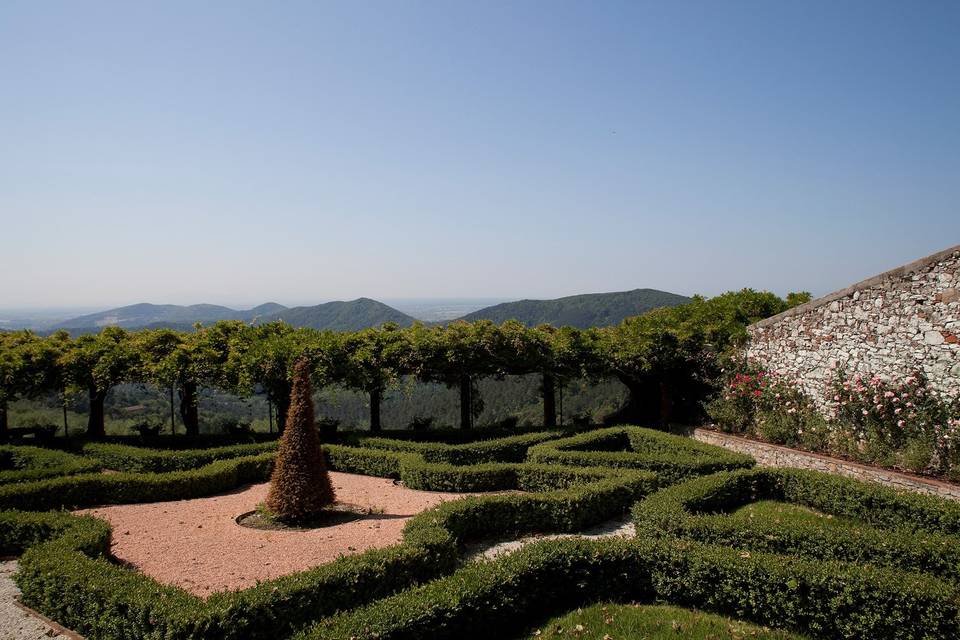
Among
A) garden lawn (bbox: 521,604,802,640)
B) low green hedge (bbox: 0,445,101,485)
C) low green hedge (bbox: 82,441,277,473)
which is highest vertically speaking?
low green hedge (bbox: 0,445,101,485)

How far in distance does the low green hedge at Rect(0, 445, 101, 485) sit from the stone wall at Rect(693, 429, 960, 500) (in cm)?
1528

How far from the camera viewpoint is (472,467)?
1290 centimetres

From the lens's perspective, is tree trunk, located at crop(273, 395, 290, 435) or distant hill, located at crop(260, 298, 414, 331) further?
distant hill, located at crop(260, 298, 414, 331)

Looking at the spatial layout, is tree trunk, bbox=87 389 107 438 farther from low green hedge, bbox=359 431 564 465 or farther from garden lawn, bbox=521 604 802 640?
garden lawn, bbox=521 604 802 640

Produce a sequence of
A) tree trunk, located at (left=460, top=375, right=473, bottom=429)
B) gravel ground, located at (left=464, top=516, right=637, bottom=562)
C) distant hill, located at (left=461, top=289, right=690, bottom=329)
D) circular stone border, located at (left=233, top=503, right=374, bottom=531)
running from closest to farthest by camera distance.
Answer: gravel ground, located at (left=464, top=516, right=637, bottom=562), circular stone border, located at (left=233, top=503, right=374, bottom=531), tree trunk, located at (left=460, top=375, right=473, bottom=429), distant hill, located at (left=461, top=289, right=690, bottom=329)

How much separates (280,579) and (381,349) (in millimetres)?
11803

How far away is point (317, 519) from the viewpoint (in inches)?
429

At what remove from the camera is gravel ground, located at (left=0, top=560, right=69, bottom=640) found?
668cm

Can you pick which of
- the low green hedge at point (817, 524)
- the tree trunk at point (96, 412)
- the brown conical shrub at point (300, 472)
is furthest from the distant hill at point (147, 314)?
the low green hedge at point (817, 524)

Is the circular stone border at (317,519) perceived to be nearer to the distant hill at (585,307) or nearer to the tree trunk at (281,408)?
the tree trunk at (281,408)

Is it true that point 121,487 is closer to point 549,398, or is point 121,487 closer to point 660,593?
point 660,593

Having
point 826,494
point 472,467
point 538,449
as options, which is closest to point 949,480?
point 826,494

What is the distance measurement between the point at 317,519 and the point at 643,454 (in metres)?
6.95

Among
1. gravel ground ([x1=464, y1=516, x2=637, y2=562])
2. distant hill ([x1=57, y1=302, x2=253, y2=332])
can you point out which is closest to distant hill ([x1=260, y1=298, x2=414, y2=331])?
distant hill ([x1=57, y1=302, x2=253, y2=332])
